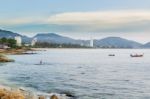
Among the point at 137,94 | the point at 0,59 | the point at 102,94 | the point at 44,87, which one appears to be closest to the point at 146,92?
the point at 137,94

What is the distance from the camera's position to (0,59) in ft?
458

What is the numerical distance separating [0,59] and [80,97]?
306ft

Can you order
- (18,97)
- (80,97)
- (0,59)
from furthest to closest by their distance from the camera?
1. (0,59)
2. (80,97)
3. (18,97)

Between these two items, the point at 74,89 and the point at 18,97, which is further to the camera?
the point at 74,89

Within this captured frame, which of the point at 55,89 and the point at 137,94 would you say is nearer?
the point at 137,94

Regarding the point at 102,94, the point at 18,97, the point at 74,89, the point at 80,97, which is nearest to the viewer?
the point at 18,97

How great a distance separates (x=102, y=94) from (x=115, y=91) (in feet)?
13.1

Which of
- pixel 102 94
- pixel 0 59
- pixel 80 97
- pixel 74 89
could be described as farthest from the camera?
pixel 0 59

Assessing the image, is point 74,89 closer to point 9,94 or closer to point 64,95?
point 64,95

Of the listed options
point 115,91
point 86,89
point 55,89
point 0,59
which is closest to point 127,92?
point 115,91

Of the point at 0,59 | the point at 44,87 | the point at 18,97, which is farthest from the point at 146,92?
the point at 0,59

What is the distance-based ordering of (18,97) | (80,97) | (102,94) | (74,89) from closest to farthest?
(18,97) → (80,97) → (102,94) → (74,89)

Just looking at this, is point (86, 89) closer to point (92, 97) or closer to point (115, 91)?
point (115, 91)

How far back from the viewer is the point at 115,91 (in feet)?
188
